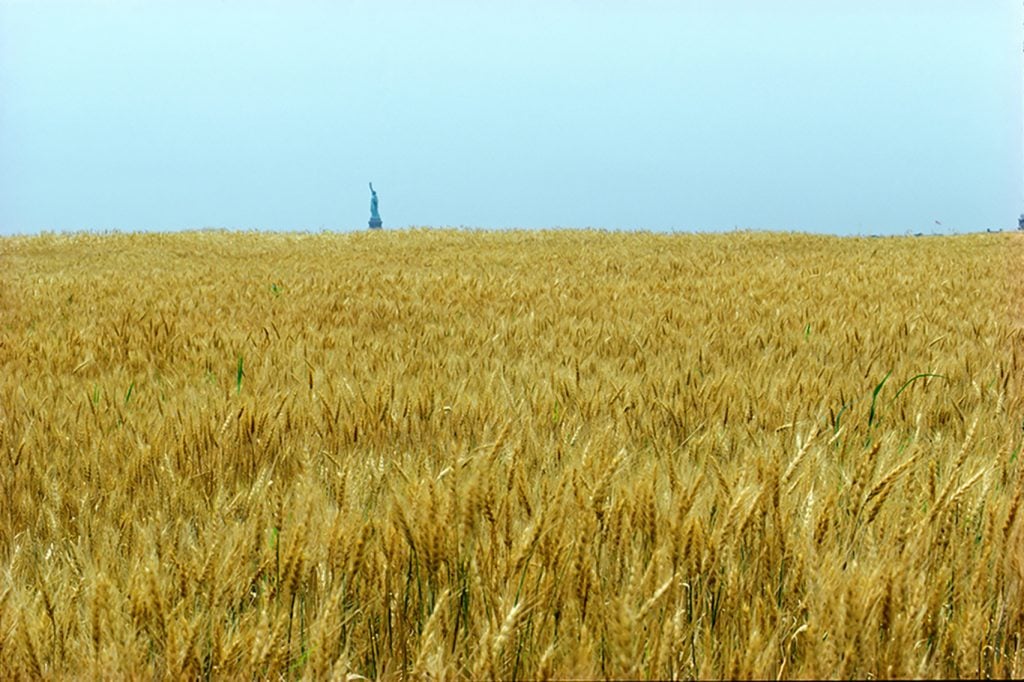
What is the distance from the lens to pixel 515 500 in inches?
64.1

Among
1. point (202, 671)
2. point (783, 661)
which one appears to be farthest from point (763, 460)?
point (202, 671)

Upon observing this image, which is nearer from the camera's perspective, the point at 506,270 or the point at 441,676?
the point at 441,676

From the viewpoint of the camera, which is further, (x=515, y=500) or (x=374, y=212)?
(x=374, y=212)

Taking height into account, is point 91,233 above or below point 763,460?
above

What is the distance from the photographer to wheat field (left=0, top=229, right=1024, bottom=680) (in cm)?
117

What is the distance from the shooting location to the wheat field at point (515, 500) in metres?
1.17

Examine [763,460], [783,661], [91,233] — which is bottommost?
[783,661]

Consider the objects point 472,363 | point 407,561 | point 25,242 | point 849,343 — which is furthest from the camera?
point 25,242

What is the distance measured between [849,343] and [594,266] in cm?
671

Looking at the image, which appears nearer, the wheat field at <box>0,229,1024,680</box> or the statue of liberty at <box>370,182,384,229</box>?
the wheat field at <box>0,229,1024,680</box>

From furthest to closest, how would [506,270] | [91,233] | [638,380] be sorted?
[91,233], [506,270], [638,380]

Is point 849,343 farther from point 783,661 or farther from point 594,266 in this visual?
point 594,266

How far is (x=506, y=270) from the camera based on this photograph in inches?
388

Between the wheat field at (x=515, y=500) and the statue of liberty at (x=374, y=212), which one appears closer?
the wheat field at (x=515, y=500)
